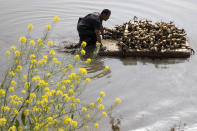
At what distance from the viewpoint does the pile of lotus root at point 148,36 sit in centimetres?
744

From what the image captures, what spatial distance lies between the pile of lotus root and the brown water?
35 cm

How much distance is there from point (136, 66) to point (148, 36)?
86 centimetres

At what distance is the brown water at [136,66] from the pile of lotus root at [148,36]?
35cm

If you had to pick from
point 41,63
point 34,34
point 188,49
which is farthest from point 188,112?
point 34,34

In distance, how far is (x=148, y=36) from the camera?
7605 millimetres

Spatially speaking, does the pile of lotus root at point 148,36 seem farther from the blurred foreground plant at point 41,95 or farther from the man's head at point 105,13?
the blurred foreground plant at point 41,95

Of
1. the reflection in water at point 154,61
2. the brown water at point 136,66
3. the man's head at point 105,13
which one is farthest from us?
the reflection in water at point 154,61

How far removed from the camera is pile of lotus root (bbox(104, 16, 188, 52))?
24.4 ft

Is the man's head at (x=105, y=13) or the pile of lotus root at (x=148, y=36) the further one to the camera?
the pile of lotus root at (x=148, y=36)

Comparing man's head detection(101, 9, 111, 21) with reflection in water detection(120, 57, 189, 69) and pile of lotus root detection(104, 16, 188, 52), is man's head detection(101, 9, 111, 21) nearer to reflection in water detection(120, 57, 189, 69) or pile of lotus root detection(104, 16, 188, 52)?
pile of lotus root detection(104, 16, 188, 52)

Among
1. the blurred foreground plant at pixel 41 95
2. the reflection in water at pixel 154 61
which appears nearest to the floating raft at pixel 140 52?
the reflection in water at pixel 154 61

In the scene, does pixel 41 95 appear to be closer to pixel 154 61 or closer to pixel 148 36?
pixel 154 61

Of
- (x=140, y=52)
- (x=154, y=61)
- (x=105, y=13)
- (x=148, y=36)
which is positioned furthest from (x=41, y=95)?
(x=148, y=36)

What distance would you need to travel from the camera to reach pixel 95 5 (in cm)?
1061
